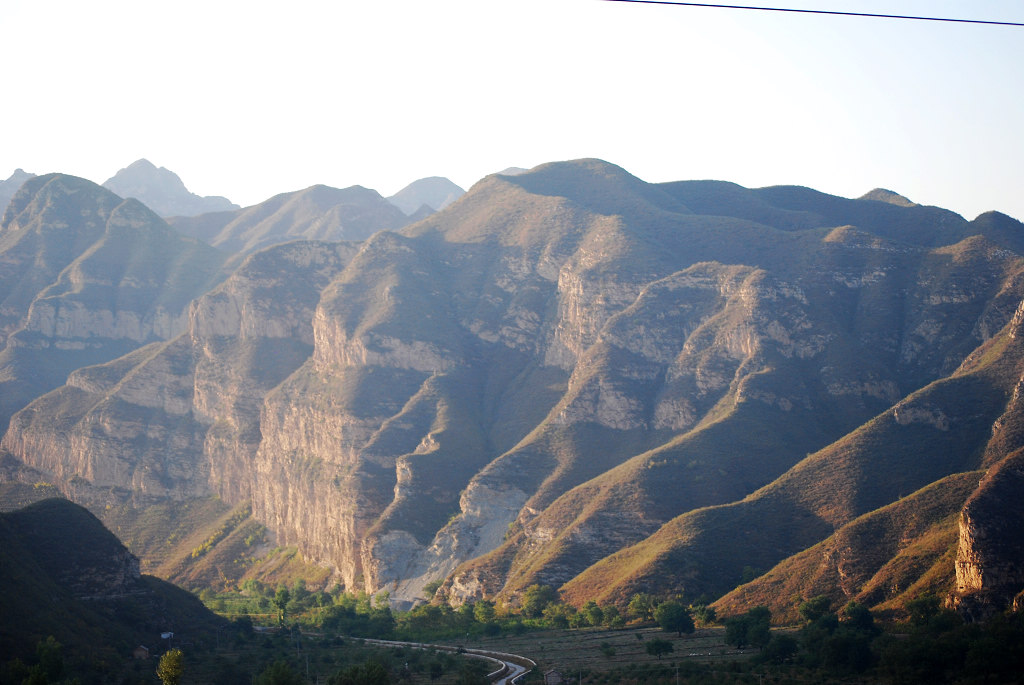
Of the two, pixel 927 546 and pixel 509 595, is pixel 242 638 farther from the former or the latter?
pixel 927 546

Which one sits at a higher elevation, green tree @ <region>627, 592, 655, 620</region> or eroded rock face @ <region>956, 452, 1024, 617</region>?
eroded rock face @ <region>956, 452, 1024, 617</region>

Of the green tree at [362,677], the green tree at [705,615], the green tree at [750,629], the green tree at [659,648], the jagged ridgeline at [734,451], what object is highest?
the jagged ridgeline at [734,451]

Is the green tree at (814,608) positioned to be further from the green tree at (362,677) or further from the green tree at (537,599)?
the green tree at (362,677)

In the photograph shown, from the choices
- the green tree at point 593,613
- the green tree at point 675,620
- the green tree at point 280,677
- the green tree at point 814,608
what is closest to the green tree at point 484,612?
the green tree at point 593,613

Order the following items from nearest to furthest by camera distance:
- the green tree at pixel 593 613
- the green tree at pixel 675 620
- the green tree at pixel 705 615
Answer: the green tree at pixel 675 620 < the green tree at pixel 705 615 < the green tree at pixel 593 613

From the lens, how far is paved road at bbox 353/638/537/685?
94162 mm

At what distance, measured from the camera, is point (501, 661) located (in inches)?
4144

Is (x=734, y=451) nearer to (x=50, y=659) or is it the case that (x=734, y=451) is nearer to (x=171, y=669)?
(x=171, y=669)

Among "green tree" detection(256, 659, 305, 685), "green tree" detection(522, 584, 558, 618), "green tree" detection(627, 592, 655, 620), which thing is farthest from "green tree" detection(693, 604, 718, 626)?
"green tree" detection(256, 659, 305, 685)

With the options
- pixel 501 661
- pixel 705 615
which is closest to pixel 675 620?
pixel 705 615

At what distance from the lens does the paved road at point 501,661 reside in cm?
9416

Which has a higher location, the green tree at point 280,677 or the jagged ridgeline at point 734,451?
the jagged ridgeline at point 734,451

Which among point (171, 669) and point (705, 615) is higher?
point (171, 669)

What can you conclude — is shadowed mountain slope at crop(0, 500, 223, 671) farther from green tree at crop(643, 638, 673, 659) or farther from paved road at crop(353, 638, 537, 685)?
green tree at crop(643, 638, 673, 659)
